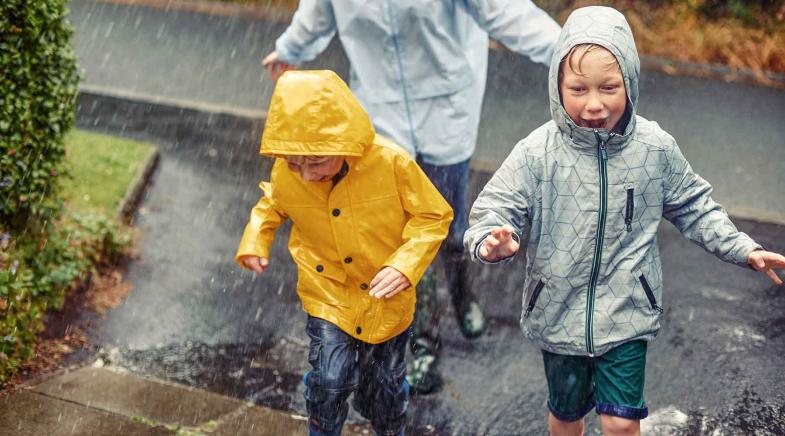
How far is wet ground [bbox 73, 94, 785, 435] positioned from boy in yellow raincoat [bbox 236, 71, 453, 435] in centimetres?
81

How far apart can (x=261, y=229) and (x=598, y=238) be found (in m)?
1.36

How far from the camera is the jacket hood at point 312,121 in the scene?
3.73 meters

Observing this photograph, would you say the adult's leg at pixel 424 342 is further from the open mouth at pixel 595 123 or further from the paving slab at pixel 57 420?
the open mouth at pixel 595 123

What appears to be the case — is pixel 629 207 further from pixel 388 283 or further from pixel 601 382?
pixel 388 283

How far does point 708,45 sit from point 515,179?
27.6 feet

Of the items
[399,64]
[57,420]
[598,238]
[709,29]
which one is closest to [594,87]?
[598,238]

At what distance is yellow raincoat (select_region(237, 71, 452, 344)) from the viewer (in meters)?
3.75

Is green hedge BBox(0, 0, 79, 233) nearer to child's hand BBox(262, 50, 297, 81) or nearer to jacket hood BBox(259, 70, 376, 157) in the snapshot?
child's hand BBox(262, 50, 297, 81)

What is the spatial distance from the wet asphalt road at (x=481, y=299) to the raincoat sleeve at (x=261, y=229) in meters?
1.27

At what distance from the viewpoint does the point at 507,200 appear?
3.78 metres

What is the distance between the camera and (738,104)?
10.1 metres

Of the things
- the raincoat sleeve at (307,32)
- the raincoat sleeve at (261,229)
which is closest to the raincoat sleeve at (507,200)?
the raincoat sleeve at (261,229)

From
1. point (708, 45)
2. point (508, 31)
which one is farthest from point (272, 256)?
point (708, 45)

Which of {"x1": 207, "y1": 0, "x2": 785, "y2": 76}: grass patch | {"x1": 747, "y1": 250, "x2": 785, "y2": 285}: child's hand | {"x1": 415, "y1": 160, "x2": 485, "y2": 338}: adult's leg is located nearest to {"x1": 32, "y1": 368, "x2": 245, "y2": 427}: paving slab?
{"x1": 415, "y1": 160, "x2": 485, "y2": 338}: adult's leg
